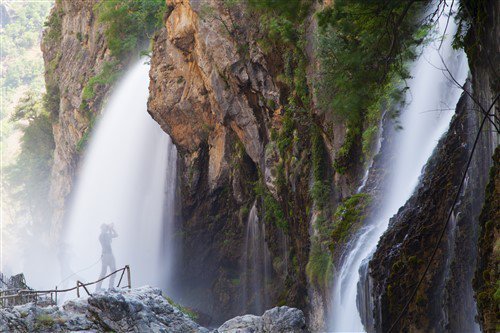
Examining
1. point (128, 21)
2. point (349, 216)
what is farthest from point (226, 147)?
point (128, 21)

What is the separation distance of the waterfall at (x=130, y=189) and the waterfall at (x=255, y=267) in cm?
427

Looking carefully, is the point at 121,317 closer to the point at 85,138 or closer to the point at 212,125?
the point at 212,125

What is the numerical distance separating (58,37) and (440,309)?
35831 millimetres

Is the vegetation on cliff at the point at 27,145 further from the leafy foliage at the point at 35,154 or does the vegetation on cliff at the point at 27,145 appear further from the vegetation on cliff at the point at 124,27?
the vegetation on cliff at the point at 124,27

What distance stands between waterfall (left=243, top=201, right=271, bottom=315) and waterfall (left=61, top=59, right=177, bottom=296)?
168 inches

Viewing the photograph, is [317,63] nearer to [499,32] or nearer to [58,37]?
[499,32]

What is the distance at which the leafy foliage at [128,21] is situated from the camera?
3344cm

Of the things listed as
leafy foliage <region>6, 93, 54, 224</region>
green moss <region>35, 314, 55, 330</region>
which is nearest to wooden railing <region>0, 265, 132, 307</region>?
green moss <region>35, 314, 55, 330</region>

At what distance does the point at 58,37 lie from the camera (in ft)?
142

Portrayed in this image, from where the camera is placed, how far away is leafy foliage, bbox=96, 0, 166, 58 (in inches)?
1316

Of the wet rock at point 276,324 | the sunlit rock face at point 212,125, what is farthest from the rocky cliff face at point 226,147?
the wet rock at point 276,324

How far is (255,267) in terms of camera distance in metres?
24.4

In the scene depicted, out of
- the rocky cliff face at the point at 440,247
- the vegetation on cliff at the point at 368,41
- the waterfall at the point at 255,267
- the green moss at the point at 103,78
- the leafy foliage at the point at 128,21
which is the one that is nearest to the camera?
the vegetation on cliff at the point at 368,41

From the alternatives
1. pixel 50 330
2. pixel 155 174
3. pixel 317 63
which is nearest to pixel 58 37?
pixel 155 174
